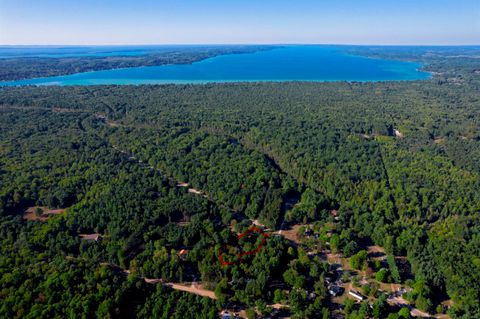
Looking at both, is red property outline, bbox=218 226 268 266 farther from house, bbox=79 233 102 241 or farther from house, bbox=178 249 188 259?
house, bbox=79 233 102 241

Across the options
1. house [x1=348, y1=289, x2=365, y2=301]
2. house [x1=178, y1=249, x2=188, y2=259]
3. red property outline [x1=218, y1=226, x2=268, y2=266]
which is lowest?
house [x1=348, y1=289, x2=365, y2=301]

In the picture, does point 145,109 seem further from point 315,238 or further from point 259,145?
point 315,238

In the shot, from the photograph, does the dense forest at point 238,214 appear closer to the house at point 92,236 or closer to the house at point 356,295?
the house at point 92,236

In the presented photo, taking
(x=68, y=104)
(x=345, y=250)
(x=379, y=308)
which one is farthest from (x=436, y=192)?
(x=68, y=104)

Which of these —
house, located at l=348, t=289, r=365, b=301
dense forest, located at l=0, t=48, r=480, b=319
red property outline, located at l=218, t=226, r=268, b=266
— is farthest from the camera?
red property outline, located at l=218, t=226, r=268, b=266

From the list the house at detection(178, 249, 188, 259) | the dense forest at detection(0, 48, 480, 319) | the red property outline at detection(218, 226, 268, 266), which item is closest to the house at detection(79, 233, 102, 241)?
the dense forest at detection(0, 48, 480, 319)

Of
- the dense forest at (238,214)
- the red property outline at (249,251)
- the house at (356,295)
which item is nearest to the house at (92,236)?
the dense forest at (238,214)

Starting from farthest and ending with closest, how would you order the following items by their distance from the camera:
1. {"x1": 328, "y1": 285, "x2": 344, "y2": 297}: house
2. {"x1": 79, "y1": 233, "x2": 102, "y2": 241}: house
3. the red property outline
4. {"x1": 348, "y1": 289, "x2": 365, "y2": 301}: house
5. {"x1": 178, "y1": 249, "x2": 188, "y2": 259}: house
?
{"x1": 79, "y1": 233, "x2": 102, "y2": 241}: house, {"x1": 178, "y1": 249, "x2": 188, "y2": 259}: house, the red property outline, {"x1": 328, "y1": 285, "x2": 344, "y2": 297}: house, {"x1": 348, "y1": 289, "x2": 365, "y2": 301}: house
